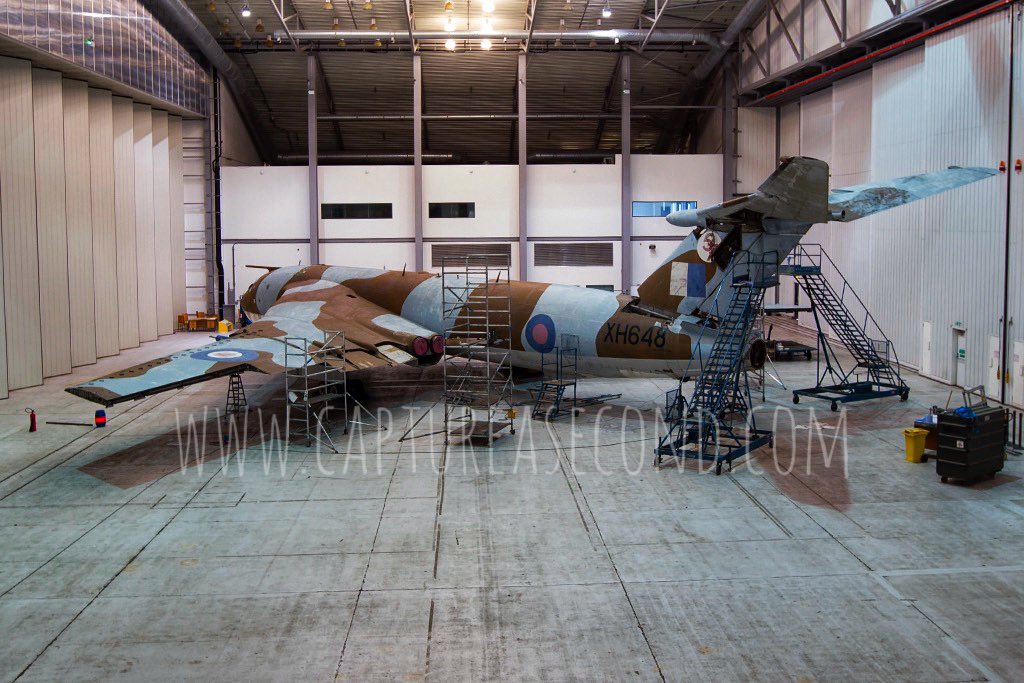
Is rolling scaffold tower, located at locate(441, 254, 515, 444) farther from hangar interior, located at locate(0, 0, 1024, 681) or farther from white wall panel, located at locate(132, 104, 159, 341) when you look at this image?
white wall panel, located at locate(132, 104, 159, 341)

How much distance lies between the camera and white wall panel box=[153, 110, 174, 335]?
37.2m

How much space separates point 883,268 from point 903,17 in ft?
27.1

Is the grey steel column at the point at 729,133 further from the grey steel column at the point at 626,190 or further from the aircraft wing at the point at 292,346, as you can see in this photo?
the aircraft wing at the point at 292,346

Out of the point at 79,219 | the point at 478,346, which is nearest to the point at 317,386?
the point at 478,346

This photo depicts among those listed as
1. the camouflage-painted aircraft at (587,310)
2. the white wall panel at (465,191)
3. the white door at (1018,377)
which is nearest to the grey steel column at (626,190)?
the white wall panel at (465,191)

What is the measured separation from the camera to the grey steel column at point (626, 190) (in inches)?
1572

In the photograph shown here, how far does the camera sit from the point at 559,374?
73.0 feet

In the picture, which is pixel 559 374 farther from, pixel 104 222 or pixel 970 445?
pixel 104 222

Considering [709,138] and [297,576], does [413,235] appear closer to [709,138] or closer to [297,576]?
[709,138]

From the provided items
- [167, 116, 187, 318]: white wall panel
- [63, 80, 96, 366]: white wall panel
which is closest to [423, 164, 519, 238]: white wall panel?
[167, 116, 187, 318]: white wall panel

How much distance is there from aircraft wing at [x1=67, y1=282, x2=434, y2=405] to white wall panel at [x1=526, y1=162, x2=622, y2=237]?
15.6m

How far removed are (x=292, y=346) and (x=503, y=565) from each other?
29.0 ft

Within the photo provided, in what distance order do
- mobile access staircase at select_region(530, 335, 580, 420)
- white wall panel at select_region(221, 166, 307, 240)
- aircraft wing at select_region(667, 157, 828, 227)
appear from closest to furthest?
aircraft wing at select_region(667, 157, 828, 227), mobile access staircase at select_region(530, 335, 580, 420), white wall panel at select_region(221, 166, 307, 240)

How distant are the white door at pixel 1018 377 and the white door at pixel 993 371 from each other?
0.51m
